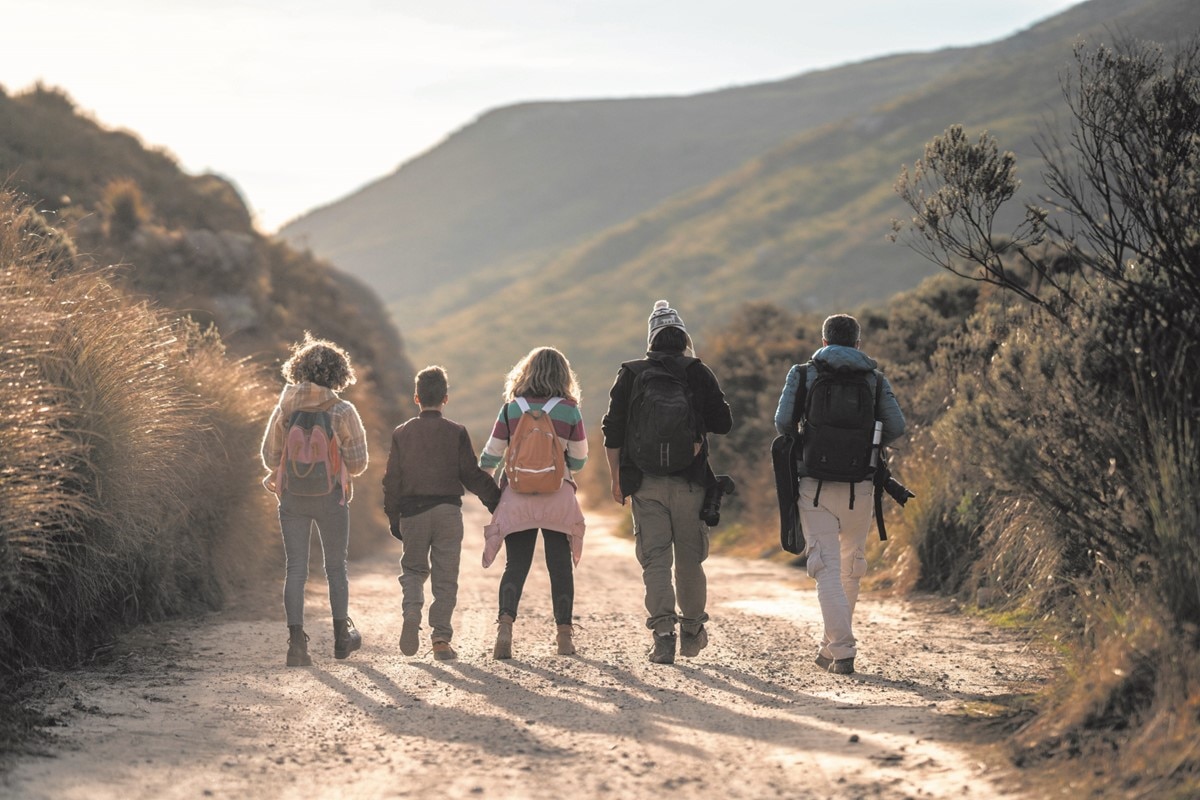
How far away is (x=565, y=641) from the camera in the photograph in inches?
359

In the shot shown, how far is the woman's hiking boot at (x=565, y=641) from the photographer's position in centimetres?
910

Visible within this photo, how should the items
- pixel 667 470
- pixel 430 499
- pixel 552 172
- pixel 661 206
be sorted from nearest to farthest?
pixel 667 470, pixel 430 499, pixel 661 206, pixel 552 172

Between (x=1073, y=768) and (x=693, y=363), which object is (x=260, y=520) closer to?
(x=693, y=363)

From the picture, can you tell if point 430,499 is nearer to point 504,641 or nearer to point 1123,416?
point 504,641

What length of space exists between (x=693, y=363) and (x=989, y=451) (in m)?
2.45

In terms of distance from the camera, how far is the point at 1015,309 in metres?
12.7

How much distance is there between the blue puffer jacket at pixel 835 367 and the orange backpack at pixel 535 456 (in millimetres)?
1570

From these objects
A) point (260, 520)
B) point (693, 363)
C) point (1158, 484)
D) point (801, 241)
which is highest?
point (801, 241)

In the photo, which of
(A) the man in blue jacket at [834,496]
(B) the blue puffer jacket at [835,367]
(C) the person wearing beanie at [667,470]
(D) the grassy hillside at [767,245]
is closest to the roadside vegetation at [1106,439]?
(B) the blue puffer jacket at [835,367]

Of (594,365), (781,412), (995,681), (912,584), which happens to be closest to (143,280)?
(912,584)

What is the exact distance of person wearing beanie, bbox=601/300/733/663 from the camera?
8.59 meters

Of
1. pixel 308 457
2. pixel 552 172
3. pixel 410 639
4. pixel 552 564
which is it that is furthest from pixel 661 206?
pixel 308 457

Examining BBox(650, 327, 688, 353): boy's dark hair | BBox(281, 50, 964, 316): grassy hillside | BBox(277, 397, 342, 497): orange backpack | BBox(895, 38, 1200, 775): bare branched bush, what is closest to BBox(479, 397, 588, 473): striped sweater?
BBox(650, 327, 688, 353): boy's dark hair

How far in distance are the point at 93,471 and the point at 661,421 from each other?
12.8 ft
